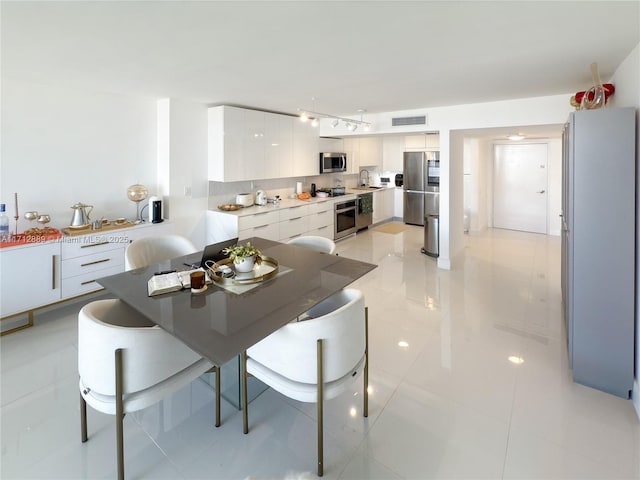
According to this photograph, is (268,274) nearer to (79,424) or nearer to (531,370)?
(79,424)

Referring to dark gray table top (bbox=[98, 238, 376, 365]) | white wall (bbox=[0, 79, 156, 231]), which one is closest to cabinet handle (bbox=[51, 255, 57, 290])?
white wall (bbox=[0, 79, 156, 231])

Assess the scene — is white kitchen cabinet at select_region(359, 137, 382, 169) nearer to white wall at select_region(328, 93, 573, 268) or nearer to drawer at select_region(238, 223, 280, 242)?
white wall at select_region(328, 93, 573, 268)

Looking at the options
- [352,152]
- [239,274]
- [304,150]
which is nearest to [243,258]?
[239,274]

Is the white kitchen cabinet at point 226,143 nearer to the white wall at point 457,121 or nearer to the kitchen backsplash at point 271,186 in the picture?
the kitchen backsplash at point 271,186

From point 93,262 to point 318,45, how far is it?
315cm

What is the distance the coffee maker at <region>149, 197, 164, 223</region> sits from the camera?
4.13 metres

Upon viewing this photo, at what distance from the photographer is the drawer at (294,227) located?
5359 millimetres

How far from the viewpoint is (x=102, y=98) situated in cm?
386

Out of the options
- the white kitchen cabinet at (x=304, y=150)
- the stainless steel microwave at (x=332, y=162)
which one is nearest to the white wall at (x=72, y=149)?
the white kitchen cabinet at (x=304, y=150)

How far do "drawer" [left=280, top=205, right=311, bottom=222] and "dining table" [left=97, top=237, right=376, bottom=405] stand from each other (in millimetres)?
2698

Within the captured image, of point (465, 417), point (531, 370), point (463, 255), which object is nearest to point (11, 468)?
point (465, 417)

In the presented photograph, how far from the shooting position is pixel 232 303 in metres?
1.85

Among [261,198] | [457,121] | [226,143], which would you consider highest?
[457,121]

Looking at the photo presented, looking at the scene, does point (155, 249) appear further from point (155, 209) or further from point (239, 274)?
point (155, 209)
